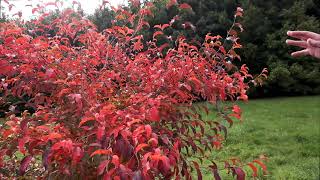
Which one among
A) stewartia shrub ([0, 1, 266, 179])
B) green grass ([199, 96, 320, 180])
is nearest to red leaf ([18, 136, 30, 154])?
stewartia shrub ([0, 1, 266, 179])

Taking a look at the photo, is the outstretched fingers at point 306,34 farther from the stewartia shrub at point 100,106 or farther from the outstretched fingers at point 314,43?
the stewartia shrub at point 100,106

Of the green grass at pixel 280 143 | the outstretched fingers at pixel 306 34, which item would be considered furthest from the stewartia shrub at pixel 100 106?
the green grass at pixel 280 143

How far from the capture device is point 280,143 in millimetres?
6109

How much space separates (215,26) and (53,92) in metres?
12.5

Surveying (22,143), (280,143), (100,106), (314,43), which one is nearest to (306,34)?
(314,43)

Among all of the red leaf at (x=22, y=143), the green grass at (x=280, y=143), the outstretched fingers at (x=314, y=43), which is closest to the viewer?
the red leaf at (x=22, y=143)

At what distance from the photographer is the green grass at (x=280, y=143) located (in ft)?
15.3

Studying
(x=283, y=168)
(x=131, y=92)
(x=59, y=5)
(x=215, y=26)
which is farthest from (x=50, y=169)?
(x=215, y=26)

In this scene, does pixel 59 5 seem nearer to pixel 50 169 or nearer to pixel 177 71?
pixel 177 71

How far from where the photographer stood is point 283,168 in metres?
4.70

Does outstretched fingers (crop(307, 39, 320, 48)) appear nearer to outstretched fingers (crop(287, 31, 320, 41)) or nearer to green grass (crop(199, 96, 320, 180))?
outstretched fingers (crop(287, 31, 320, 41))

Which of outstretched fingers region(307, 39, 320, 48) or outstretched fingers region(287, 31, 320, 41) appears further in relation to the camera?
outstretched fingers region(287, 31, 320, 41)

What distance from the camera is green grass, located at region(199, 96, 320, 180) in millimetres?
4656

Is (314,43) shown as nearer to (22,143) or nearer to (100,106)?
(100,106)
